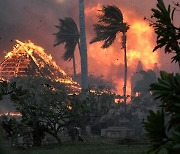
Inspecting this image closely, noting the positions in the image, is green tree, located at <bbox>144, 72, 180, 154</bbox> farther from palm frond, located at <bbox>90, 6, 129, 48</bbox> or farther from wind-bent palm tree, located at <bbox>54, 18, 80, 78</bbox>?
wind-bent palm tree, located at <bbox>54, 18, 80, 78</bbox>

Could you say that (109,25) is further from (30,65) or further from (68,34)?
(30,65)

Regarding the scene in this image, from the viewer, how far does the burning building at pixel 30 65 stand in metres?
51.2

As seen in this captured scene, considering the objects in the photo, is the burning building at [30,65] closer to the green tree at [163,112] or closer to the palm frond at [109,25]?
the palm frond at [109,25]

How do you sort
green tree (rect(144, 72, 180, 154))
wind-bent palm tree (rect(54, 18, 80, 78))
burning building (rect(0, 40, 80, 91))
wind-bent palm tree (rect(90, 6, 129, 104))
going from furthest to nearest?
burning building (rect(0, 40, 80, 91)), wind-bent palm tree (rect(54, 18, 80, 78)), wind-bent palm tree (rect(90, 6, 129, 104)), green tree (rect(144, 72, 180, 154))

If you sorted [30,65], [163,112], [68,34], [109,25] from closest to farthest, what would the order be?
1. [163,112]
2. [109,25]
3. [68,34]
4. [30,65]

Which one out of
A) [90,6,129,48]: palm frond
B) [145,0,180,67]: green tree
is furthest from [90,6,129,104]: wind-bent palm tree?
[145,0,180,67]: green tree

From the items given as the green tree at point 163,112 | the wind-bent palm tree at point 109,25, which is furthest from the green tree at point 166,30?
the wind-bent palm tree at point 109,25

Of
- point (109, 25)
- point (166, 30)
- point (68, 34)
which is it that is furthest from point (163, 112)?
point (68, 34)

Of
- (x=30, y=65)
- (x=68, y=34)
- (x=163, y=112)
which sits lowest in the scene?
(x=163, y=112)

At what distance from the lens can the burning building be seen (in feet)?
168

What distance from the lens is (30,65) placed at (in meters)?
51.8

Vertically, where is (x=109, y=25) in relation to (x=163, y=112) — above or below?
above

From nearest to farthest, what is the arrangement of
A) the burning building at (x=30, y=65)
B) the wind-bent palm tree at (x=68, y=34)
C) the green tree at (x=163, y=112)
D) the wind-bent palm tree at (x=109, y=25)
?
the green tree at (x=163, y=112)
the wind-bent palm tree at (x=109, y=25)
the wind-bent palm tree at (x=68, y=34)
the burning building at (x=30, y=65)

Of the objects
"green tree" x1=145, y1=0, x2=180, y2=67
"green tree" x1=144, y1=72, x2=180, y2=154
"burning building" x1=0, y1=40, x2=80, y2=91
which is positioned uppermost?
"burning building" x1=0, y1=40, x2=80, y2=91
